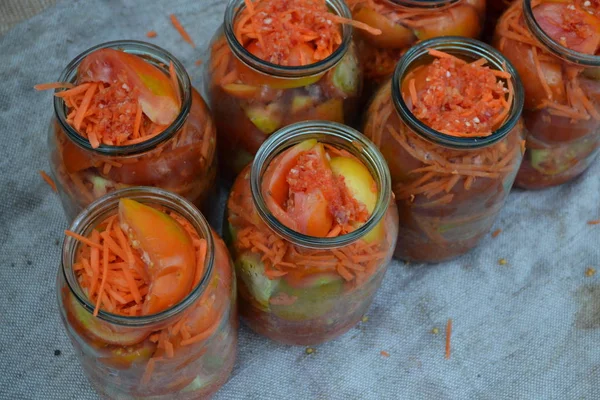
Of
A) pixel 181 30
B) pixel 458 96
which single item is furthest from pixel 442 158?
pixel 181 30

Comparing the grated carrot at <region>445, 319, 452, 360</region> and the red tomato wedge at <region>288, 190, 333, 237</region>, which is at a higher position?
the red tomato wedge at <region>288, 190, 333, 237</region>

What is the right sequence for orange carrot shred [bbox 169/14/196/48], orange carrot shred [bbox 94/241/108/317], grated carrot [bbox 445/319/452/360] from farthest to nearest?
Result: orange carrot shred [bbox 169/14/196/48] < grated carrot [bbox 445/319/452/360] < orange carrot shred [bbox 94/241/108/317]

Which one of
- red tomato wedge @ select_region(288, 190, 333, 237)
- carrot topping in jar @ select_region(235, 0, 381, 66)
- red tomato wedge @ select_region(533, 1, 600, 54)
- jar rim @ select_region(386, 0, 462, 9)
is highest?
carrot topping in jar @ select_region(235, 0, 381, 66)

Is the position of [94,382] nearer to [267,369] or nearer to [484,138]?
[267,369]

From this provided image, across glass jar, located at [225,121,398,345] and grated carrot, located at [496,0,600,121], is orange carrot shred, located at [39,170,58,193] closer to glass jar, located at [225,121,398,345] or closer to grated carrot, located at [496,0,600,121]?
glass jar, located at [225,121,398,345]

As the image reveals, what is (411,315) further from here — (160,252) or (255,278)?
(160,252)

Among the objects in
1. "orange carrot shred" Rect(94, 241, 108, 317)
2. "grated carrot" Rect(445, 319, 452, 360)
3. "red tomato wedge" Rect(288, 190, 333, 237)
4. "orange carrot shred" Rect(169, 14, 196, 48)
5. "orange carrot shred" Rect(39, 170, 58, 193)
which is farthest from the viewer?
"orange carrot shred" Rect(169, 14, 196, 48)

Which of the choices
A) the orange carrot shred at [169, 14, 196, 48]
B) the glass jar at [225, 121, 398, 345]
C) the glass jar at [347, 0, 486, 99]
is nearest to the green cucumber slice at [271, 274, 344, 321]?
the glass jar at [225, 121, 398, 345]
